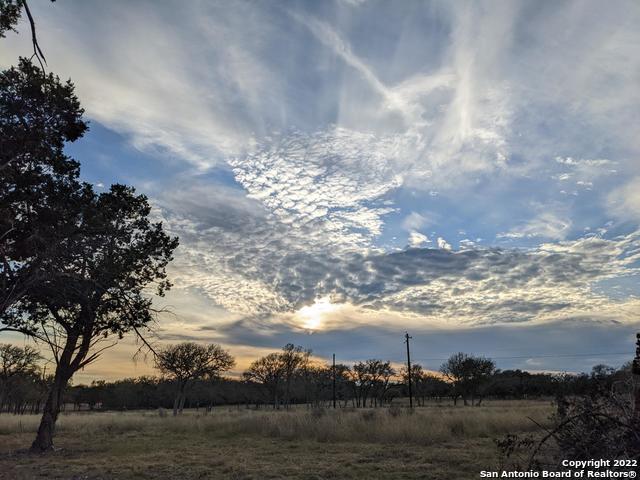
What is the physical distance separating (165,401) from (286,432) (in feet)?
274

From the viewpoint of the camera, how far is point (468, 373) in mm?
72000

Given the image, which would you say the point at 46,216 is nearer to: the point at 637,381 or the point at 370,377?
the point at 637,381

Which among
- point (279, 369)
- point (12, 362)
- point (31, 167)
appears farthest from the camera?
point (279, 369)

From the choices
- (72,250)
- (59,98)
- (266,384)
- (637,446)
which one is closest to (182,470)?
(72,250)

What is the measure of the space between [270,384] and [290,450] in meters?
66.2

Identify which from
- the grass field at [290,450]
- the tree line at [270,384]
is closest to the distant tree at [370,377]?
Answer: the tree line at [270,384]

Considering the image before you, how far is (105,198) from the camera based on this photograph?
15891 mm

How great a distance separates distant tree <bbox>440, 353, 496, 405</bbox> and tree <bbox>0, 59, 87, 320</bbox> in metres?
70.5

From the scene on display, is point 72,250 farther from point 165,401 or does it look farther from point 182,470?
point 165,401

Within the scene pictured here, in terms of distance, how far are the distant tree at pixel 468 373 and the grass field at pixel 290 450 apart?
52639mm

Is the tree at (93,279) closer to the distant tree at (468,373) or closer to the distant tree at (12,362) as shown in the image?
the distant tree at (12,362)

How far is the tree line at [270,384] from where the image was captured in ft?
191

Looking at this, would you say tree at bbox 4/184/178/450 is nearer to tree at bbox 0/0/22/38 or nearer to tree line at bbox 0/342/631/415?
tree at bbox 0/0/22/38

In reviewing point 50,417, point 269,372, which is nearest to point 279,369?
point 269,372
